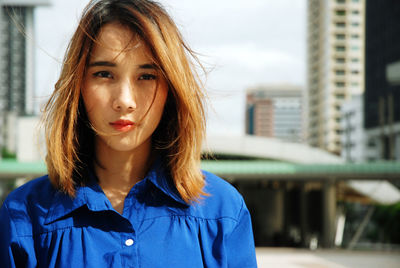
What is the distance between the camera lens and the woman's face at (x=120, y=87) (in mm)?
1399

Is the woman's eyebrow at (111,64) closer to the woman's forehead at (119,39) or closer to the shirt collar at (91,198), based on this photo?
the woman's forehead at (119,39)

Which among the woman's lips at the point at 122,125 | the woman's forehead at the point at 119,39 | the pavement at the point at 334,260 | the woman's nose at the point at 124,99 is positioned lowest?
the pavement at the point at 334,260

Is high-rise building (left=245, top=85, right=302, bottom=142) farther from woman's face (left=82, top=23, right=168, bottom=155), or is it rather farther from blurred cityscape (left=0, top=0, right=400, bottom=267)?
woman's face (left=82, top=23, right=168, bottom=155)

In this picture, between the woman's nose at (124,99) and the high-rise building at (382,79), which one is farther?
the high-rise building at (382,79)

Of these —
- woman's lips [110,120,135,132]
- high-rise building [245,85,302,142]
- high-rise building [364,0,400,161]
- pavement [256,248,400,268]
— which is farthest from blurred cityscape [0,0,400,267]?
high-rise building [245,85,302,142]

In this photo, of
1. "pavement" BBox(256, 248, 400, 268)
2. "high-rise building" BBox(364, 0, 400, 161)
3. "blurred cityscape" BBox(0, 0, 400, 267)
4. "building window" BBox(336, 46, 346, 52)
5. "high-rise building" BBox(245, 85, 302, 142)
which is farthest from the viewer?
"high-rise building" BBox(245, 85, 302, 142)

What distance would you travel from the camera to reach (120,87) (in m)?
1.40

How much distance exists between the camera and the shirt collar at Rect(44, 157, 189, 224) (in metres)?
1.37

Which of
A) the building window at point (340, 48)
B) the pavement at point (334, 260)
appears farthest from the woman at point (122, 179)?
the building window at point (340, 48)

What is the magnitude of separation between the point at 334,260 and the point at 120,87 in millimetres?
15123

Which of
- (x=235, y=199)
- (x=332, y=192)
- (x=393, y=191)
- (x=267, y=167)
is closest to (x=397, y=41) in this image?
(x=393, y=191)

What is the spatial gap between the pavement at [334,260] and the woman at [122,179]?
12261mm

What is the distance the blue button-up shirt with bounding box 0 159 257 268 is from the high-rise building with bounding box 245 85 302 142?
161715 millimetres

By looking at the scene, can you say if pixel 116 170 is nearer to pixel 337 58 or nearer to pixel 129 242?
pixel 129 242
